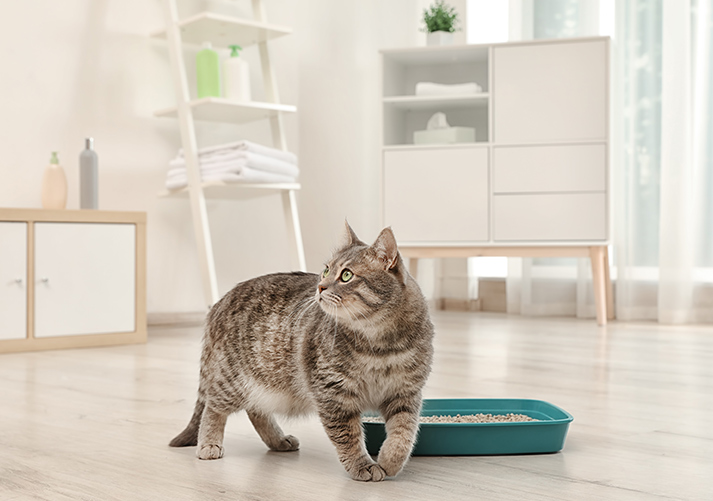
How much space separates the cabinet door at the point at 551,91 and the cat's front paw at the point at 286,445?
229 centimetres

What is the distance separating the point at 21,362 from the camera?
222 centimetres

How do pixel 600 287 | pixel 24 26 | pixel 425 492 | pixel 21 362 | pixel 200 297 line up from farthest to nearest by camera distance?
pixel 200 297 → pixel 600 287 → pixel 24 26 → pixel 21 362 → pixel 425 492

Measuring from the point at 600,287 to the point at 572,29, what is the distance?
122 cm

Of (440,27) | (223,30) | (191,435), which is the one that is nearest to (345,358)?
(191,435)

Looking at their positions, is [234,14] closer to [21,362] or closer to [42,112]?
[42,112]

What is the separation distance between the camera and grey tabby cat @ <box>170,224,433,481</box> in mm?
1021

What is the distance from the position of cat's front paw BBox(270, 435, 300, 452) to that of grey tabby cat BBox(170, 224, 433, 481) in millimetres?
66

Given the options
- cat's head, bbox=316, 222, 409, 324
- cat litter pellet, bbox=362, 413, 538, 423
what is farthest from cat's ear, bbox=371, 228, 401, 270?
cat litter pellet, bbox=362, 413, 538, 423

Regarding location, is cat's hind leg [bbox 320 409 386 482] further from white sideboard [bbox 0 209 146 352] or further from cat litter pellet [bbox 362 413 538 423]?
white sideboard [bbox 0 209 146 352]

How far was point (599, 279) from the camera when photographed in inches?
123

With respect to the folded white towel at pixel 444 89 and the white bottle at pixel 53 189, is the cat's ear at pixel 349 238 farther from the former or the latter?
the folded white towel at pixel 444 89

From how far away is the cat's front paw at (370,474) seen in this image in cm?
102

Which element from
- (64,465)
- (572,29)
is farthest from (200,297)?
(64,465)

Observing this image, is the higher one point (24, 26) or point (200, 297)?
point (24, 26)
